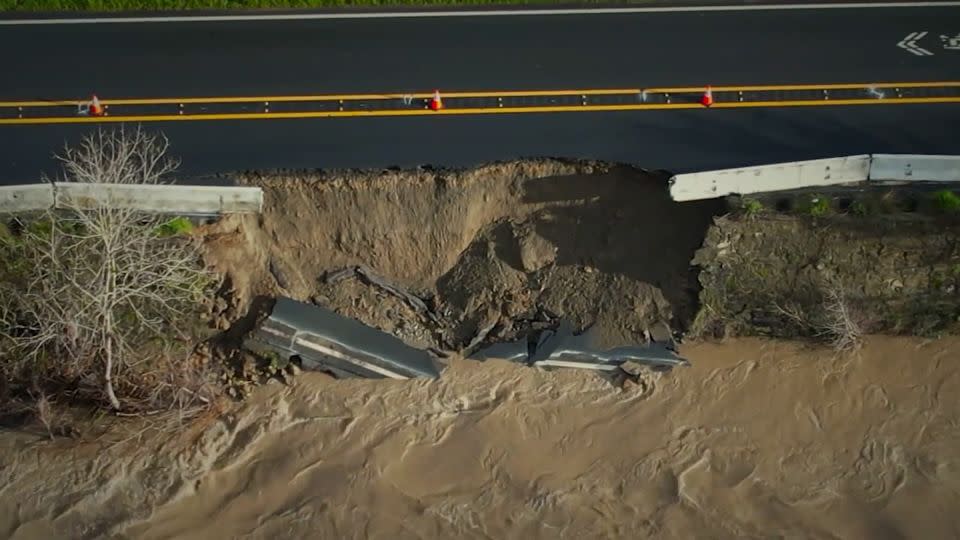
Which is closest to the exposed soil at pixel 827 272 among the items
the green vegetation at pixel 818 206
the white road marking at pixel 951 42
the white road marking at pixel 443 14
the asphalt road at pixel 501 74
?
the green vegetation at pixel 818 206

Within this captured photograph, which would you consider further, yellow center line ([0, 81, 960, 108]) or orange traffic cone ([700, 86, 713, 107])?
yellow center line ([0, 81, 960, 108])

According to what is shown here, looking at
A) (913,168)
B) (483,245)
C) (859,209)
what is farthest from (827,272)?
(483,245)

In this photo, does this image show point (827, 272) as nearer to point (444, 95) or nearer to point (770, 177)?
point (770, 177)

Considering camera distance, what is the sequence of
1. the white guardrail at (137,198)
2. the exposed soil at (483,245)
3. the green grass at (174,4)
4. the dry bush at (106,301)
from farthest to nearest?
the green grass at (174,4) < the exposed soil at (483,245) < the white guardrail at (137,198) < the dry bush at (106,301)

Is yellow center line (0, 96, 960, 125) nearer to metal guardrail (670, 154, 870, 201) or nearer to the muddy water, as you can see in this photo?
metal guardrail (670, 154, 870, 201)

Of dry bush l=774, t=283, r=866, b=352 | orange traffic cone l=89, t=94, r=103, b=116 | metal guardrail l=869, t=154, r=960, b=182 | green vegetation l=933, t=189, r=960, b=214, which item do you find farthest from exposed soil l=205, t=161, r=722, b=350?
green vegetation l=933, t=189, r=960, b=214

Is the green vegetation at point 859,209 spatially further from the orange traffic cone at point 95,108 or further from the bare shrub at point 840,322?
the orange traffic cone at point 95,108

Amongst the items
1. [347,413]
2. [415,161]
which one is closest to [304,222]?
[415,161]

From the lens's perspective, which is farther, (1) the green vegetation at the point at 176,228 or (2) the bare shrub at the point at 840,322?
(2) the bare shrub at the point at 840,322
